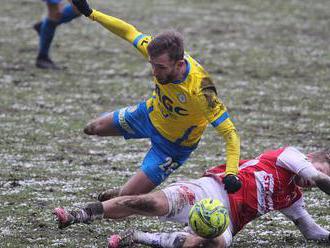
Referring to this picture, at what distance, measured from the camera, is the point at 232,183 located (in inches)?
209

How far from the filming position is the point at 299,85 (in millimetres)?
11422

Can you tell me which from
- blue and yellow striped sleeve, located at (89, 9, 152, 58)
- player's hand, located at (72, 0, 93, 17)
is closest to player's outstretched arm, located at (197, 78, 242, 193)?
blue and yellow striped sleeve, located at (89, 9, 152, 58)

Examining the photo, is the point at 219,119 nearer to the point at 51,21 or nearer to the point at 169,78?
the point at 169,78

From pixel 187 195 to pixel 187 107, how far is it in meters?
0.70

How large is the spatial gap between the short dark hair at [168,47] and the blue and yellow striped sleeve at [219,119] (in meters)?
0.30

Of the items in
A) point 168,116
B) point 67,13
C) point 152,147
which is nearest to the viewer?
point 168,116

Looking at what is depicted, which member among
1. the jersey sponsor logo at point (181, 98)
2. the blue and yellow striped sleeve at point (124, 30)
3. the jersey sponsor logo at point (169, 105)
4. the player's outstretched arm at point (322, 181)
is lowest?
the player's outstretched arm at point (322, 181)

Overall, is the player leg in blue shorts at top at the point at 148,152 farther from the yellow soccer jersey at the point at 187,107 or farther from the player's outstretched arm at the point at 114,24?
the player's outstretched arm at the point at 114,24

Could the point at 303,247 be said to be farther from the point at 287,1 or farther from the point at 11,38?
the point at 287,1

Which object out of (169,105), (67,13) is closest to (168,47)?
(169,105)

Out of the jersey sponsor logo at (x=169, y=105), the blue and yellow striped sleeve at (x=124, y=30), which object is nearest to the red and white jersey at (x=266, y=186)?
the jersey sponsor logo at (x=169, y=105)

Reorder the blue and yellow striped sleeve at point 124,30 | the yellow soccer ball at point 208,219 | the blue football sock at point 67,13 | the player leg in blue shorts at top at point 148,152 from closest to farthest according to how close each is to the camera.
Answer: the yellow soccer ball at point 208,219, the player leg in blue shorts at top at point 148,152, the blue and yellow striped sleeve at point 124,30, the blue football sock at point 67,13

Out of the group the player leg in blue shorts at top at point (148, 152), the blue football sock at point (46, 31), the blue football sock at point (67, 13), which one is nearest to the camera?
the player leg in blue shorts at top at point (148, 152)

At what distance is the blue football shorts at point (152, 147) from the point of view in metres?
6.09
